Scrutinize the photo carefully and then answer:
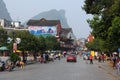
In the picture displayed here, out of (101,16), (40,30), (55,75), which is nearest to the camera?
(55,75)

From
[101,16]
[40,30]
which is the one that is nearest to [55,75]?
[101,16]

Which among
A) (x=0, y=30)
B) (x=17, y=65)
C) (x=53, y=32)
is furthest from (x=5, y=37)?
(x=53, y=32)

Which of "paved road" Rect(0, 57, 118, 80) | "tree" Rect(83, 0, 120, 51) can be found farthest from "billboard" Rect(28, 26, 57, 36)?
"paved road" Rect(0, 57, 118, 80)

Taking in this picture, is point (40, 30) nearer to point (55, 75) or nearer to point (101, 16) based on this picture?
point (101, 16)

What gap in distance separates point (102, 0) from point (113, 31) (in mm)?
5574

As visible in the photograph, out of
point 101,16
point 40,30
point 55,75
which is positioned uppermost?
point 40,30

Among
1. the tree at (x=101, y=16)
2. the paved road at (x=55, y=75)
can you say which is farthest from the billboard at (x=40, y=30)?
the paved road at (x=55, y=75)

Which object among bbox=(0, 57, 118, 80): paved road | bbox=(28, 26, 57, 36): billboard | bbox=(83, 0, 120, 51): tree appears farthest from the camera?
bbox=(28, 26, 57, 36): billboard

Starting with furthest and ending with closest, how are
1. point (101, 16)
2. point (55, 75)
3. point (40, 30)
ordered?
1. point (40, 30)
2. point (101, 16)
3. point (55, 75)

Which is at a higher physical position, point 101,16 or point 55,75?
point 101,16

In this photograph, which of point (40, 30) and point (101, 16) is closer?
point (101, 16)

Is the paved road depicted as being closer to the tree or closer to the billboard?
the tree

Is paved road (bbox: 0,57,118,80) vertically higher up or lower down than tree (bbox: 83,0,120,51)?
lower down

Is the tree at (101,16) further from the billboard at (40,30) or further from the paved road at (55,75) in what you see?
the billboard at (40,30)
